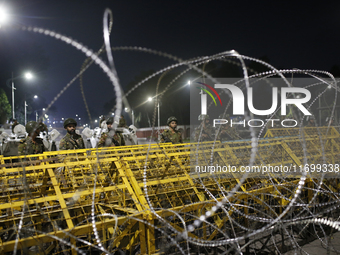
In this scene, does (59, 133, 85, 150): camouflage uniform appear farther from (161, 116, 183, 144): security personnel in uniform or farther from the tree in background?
the tree in background

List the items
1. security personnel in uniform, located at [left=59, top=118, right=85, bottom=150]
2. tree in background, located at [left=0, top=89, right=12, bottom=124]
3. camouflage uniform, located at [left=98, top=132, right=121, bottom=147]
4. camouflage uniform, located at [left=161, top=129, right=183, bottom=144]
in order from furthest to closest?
tree in background, located at [left=0, top=89, right=12, bottom=124], camouflage uniform, located at [left=161, top=129, right=183, bottom=144], camouflage uniform, located at [left=98, top=132, right=121, bottom=147], security personnel in uniform, located at [left=59, top=118, right=85, bottom=150]

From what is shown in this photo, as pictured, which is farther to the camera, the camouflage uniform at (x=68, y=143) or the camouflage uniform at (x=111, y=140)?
the camouflage uniform at (x=111, y=140)

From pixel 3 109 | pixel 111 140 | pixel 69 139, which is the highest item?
pixel 3 109

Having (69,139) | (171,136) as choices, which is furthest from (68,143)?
(171,136)

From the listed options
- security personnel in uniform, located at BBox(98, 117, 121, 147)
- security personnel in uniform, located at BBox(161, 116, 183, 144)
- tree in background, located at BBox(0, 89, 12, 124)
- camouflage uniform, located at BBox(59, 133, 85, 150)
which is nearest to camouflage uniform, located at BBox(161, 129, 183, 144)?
security personnel in uniform, located at BBox(161, 116, 183, 144)

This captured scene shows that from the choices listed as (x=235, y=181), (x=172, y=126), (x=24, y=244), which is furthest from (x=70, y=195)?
(x=172, y=126)

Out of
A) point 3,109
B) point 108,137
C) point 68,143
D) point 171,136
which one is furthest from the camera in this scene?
point 3,109

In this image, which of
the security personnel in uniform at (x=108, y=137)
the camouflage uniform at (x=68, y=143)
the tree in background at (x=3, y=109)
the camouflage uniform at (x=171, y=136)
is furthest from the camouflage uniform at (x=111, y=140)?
the tree in background at (x=3, y=109)

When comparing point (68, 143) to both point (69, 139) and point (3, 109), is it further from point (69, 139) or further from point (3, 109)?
point (3, 109)

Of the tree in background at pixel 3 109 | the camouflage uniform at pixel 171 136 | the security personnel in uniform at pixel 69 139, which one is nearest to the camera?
the security personnel in uniform at pixel 69 139

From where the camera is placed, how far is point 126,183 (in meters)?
4.21

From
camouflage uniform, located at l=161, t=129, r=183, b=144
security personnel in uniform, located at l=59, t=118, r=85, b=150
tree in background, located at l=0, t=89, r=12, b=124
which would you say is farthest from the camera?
tree in background, located at l=0, t=89, r=12, b=124

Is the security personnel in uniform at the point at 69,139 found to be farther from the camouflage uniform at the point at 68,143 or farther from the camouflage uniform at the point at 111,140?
the camouflage uniform at the point at 111,140

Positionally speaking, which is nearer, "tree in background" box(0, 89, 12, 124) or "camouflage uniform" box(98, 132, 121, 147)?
"camouflage uniform" box(98, 132, 121, 147)
